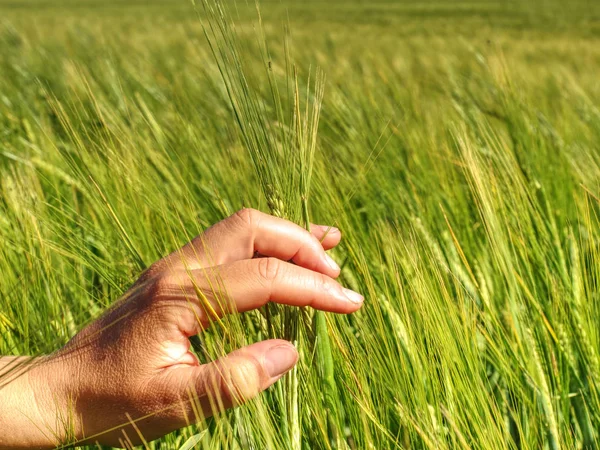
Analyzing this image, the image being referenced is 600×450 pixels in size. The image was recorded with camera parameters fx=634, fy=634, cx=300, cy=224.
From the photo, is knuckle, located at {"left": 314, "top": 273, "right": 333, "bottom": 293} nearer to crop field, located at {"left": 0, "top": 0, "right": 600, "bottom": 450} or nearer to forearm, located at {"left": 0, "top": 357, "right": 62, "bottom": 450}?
crop field, located at {"left": 0, "top": 0, "right": 600, "bottom": 450}

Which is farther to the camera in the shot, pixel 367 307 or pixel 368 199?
pixel 368 199

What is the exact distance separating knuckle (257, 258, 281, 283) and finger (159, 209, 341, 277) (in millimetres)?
57

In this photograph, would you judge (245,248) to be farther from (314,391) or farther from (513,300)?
(513,300)

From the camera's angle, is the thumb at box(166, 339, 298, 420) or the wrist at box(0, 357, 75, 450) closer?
the thumb at box(166, 339, 298, 420)

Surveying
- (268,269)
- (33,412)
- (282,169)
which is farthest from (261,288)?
(33,412)

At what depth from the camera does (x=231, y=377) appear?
684mm

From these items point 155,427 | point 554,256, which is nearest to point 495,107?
point 554,256

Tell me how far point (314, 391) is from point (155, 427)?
195mm

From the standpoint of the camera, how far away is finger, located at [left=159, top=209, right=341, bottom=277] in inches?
31.7

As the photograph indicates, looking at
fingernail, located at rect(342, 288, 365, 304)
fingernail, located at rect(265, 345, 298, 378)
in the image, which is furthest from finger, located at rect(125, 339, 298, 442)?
fingernail, located at rect(342, 288, 365, 304)

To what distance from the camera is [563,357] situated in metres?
1.03

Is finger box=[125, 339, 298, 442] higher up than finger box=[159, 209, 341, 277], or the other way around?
finger box=[159, 209, 341, 277]

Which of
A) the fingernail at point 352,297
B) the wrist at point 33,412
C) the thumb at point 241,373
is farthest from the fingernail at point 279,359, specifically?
the wrist at point 33,412

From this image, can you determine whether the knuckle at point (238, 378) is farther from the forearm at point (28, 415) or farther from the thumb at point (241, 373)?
the forearm at point (28, 415)
